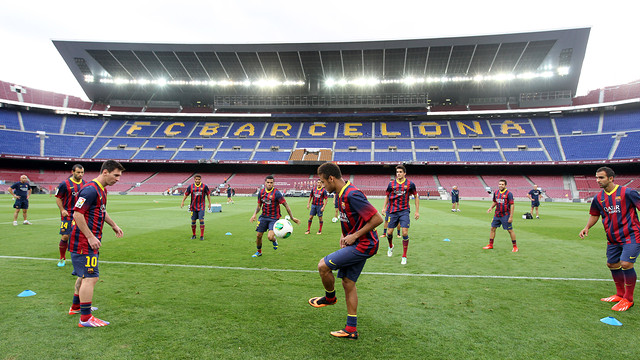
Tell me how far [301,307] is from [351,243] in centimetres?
169

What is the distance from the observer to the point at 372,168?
5206 cm

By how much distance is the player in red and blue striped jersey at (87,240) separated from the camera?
410 cm

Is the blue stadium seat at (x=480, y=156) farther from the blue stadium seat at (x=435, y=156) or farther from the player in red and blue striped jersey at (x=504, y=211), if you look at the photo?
the player in red and blue striped jersey at (x=504, y=211)

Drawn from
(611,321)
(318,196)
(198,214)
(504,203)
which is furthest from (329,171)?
(318,196)

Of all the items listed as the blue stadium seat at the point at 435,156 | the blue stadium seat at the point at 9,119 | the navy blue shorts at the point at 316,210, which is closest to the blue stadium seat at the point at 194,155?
the blue stadium seat at the point at 9,119

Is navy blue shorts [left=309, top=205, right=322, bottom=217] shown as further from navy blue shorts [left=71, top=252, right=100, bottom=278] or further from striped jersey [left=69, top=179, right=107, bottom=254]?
navy blue shorts [left=71, top=252, right=100, bottom=278]

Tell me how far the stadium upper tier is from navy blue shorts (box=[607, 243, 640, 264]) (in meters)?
43.9

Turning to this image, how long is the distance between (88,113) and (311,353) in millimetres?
68444

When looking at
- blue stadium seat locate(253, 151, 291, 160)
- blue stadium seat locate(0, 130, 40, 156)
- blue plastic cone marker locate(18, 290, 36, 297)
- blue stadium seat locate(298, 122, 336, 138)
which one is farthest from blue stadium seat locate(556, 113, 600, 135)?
blue stadium seat locate(0, 130, 40, 156)

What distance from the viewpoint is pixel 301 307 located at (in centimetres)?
485

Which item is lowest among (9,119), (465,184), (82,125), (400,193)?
(400,193)

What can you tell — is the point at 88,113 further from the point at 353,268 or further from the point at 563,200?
the point at 563,200

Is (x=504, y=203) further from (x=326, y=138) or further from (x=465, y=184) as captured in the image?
(x=326, y=138)

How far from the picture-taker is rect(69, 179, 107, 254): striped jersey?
13.8ft
